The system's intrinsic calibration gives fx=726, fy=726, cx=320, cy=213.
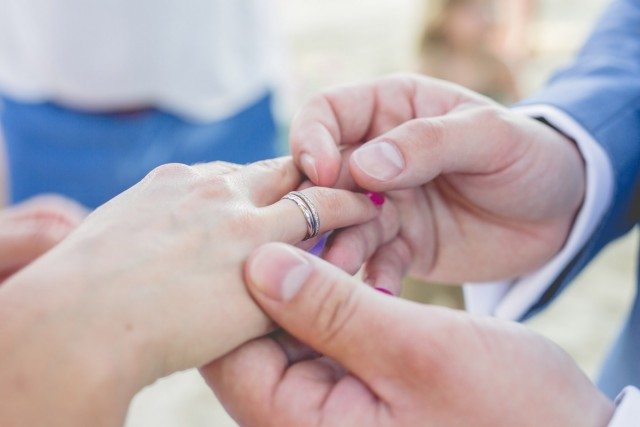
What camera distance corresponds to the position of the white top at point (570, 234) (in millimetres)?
1016

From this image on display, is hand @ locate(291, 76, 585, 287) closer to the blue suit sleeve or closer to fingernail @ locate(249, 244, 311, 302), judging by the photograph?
the blue suit sleeve

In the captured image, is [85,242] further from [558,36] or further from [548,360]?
[558,36]

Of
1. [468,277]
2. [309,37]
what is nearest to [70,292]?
[468,277]

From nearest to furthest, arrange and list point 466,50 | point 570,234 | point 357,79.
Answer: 1. point 570,234
2. point 466,50
3. point 357,79

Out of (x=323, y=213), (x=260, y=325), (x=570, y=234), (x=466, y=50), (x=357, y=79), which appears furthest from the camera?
(x=357, y=79)

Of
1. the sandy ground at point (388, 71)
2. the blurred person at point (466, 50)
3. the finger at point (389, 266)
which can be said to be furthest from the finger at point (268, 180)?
the blurred person at point (466, 50)

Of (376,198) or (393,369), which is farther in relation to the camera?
(376,198)

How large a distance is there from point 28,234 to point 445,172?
54cm

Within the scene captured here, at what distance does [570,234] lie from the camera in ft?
3.42

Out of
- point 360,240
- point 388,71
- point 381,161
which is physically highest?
point 381,161

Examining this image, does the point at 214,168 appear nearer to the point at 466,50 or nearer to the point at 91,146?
the point at 91,146

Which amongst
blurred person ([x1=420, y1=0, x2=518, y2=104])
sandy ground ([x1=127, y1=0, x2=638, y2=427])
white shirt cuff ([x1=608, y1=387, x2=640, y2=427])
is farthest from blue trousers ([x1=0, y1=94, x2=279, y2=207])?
blurred person ([x1=420, y1=0, x2=518, y2=104])

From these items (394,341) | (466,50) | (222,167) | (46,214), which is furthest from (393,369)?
(466,50)

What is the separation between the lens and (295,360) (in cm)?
74
